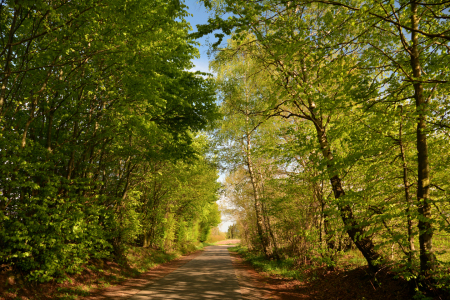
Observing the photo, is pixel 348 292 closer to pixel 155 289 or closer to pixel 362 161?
pixel 362 161

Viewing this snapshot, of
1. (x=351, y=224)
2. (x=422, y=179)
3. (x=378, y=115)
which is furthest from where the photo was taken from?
(x=351, y=224)

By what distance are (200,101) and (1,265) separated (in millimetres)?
8284


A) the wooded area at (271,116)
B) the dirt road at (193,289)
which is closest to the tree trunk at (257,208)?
the wooded area at (271,116)

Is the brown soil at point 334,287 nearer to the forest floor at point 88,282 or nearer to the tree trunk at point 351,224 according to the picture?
the tree trunk at point 351,224

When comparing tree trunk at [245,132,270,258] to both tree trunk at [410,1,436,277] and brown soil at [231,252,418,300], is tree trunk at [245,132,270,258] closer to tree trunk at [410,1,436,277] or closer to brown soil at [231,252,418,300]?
brown soil at [231,252,418,300]

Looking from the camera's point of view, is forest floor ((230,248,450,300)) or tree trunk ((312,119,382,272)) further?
tree trunk ((312,119,382,272))

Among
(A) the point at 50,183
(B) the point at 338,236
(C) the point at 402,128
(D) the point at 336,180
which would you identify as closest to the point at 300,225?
(B) the point at 338,236

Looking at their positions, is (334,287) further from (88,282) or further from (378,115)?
(88,282)

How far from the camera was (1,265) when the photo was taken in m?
6.45

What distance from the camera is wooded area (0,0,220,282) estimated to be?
6184 millimetres

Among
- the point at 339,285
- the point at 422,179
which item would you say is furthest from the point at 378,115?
the point at 339,285

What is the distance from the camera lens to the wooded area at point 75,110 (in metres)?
6.18

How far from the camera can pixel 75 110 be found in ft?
28.0

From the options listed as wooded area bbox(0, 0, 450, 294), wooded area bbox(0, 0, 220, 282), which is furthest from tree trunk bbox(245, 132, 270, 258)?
wooded area bbox(0, 0, 220, 282)
